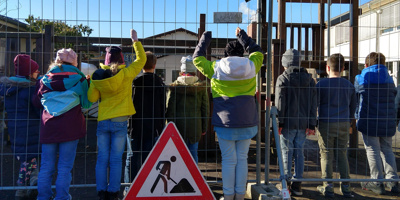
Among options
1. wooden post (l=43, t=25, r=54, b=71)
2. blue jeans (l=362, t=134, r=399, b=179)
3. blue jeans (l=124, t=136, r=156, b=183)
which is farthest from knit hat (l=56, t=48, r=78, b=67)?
blue jeans (l=362, t=134, r=399, b=179)

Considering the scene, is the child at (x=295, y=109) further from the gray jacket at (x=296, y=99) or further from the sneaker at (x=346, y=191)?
the sneaker at (x=346, y=191)

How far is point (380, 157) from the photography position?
463 centimetres

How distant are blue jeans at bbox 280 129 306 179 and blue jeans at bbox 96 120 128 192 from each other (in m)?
2.08

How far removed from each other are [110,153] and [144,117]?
0.60m

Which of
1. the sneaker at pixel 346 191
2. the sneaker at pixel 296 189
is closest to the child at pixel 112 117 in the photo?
the sneaker at pixel 296 189

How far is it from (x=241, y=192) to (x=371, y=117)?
2.29m

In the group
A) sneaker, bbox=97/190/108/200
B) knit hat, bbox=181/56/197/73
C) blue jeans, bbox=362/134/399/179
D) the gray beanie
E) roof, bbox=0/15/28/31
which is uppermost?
roof, bbox=0/15/28/31

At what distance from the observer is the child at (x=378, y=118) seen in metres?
4.57

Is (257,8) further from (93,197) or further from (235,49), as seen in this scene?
(93,197)

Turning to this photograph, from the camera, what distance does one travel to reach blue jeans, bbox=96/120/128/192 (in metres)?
3.64

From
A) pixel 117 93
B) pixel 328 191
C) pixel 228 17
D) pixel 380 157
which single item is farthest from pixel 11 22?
pixel 380 157

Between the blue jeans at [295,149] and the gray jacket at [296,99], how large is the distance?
100mm

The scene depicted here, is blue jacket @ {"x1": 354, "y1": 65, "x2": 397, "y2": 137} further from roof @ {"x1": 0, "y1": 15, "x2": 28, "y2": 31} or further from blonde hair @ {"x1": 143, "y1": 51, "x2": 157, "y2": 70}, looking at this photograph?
roof @ {"x1": 0, "y1": 15, "x2": 28, "y2": 31}

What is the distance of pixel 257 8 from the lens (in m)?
4.03
